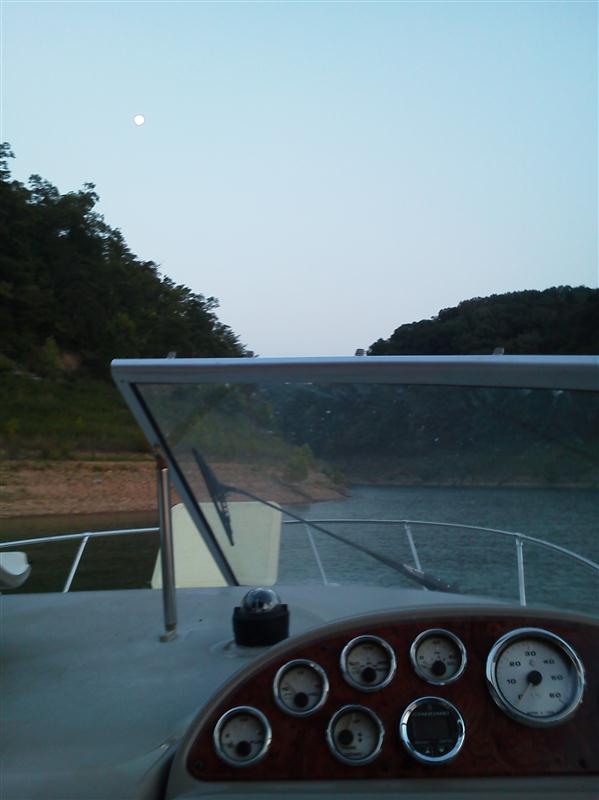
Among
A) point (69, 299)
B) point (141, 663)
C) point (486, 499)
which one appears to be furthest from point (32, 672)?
point (69, 299)

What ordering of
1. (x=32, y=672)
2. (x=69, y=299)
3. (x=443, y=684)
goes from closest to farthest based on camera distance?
(x=443, y=684)
(x=32, y=672)
(x=69, y=299)

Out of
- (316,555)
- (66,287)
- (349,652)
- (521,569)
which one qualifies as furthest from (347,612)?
(66,287)

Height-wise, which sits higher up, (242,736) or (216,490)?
(216,490)

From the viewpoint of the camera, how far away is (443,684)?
1.58 meters

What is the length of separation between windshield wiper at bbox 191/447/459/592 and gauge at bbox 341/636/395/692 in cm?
75

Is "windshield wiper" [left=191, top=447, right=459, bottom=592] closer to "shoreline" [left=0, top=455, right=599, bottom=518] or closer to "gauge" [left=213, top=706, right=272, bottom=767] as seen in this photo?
"gauge" [left=213, top=706, right=272, bottom=767]

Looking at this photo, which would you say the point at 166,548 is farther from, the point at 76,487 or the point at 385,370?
the point at 76,487

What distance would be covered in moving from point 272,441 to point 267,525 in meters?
0.47

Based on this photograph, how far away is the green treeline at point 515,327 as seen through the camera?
112 inches

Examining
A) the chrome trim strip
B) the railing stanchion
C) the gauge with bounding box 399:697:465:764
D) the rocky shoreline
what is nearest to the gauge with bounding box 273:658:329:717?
the gauge with bounding box 399:697:465:764

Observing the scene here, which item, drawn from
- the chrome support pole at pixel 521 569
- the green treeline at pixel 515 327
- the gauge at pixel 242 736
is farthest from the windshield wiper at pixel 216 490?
the gauge at pixel 242 736

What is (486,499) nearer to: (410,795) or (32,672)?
(410,795)

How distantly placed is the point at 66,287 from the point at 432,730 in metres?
25.4

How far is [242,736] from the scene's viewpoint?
1.52 meters
